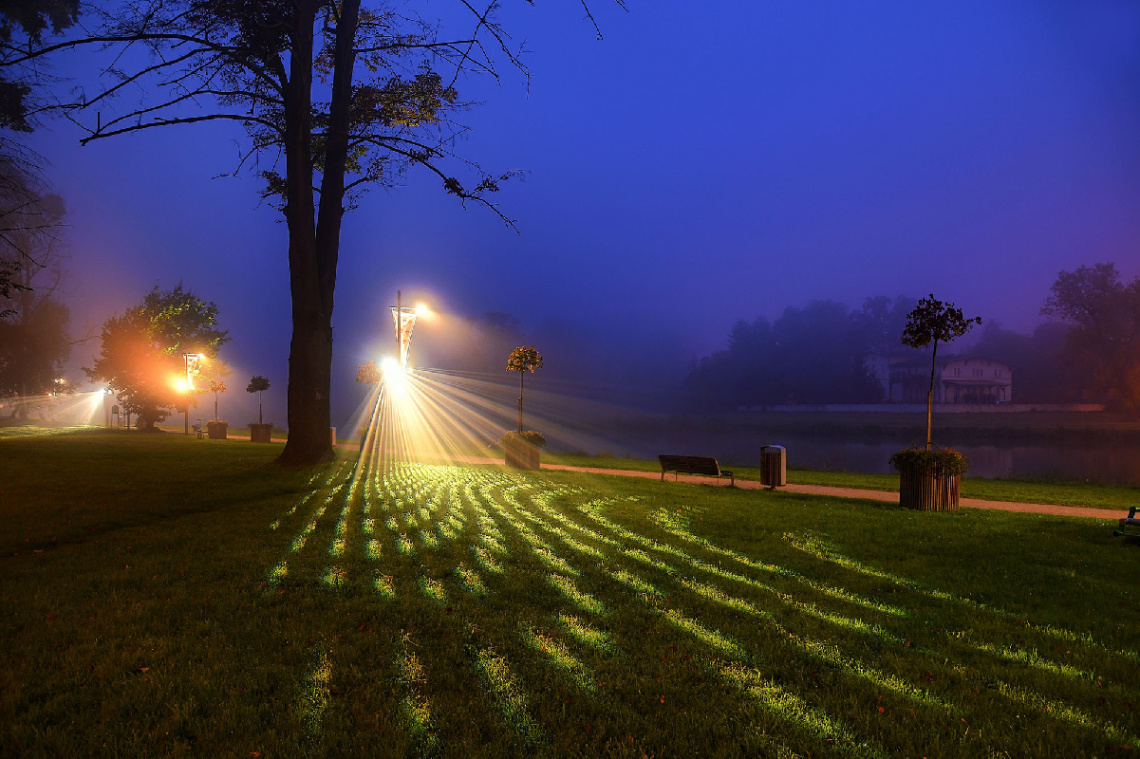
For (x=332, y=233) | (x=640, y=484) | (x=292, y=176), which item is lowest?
(x=640, y=484)

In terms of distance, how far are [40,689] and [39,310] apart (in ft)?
196

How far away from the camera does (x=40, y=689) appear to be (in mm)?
2922

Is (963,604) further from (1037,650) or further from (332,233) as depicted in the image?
(332,233)

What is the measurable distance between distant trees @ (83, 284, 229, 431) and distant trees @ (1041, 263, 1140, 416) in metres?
75.0

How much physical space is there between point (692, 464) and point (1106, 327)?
62.3 meters

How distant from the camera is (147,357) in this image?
122ft

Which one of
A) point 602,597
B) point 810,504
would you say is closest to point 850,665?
point 602,597

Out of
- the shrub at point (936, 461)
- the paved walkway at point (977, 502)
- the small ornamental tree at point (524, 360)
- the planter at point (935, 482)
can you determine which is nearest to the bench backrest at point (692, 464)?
the paved walkway at point (977, 502)

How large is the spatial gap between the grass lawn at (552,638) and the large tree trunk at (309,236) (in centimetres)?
492

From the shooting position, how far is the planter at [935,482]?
32.8ft

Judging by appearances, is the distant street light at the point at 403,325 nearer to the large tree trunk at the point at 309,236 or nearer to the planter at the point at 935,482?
the large tree trunk at the point at 309,236

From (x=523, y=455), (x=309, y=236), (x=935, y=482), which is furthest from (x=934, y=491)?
(x=309, y=236)

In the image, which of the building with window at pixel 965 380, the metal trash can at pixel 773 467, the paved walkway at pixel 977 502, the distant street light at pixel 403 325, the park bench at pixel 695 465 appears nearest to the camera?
the paved walkway at pixel 977 502

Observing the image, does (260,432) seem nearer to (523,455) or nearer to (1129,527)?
(523,455)
